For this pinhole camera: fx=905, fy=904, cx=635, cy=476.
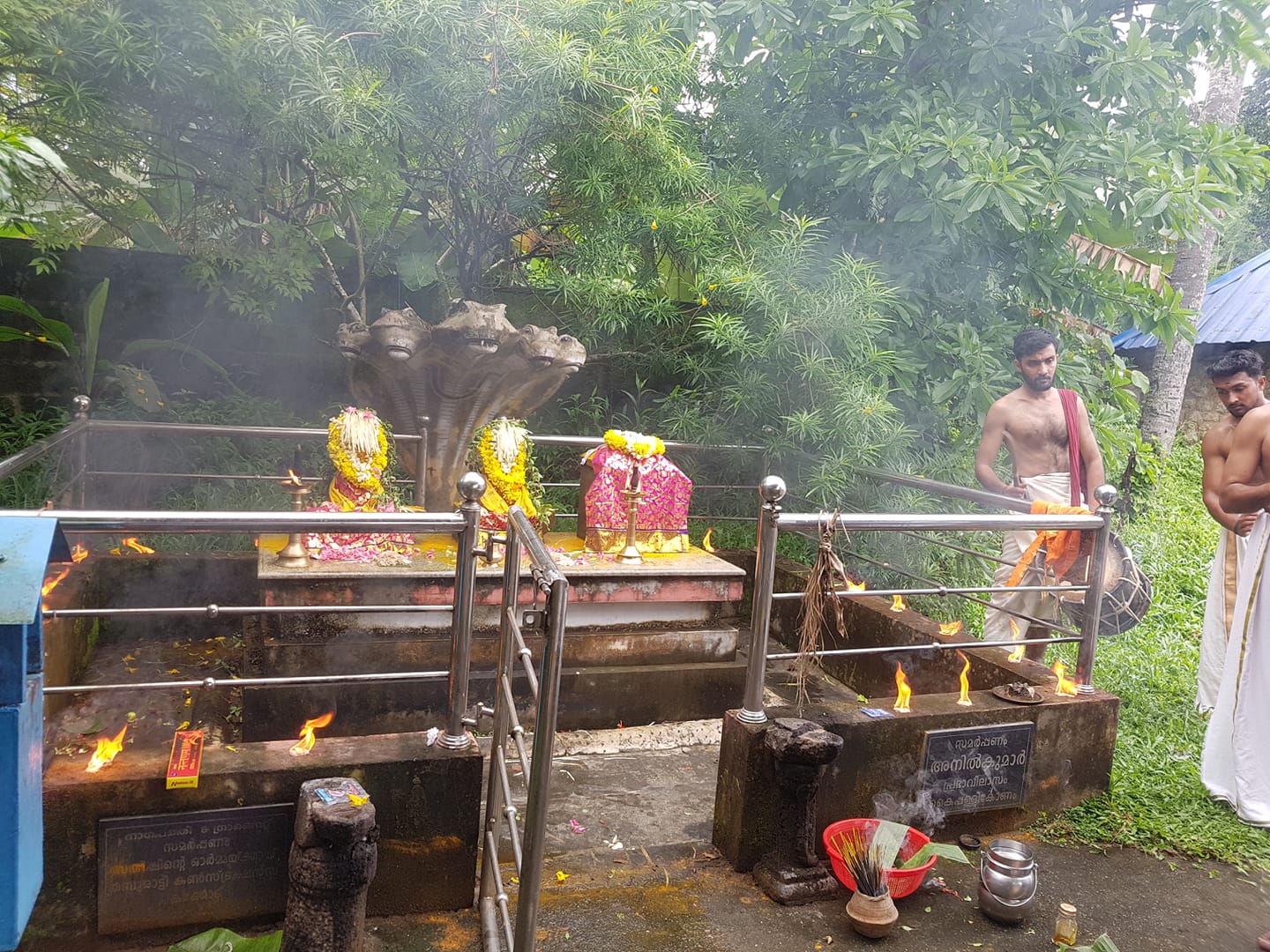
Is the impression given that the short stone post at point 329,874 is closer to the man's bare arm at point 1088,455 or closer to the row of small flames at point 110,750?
the row of small flames at point 110,750

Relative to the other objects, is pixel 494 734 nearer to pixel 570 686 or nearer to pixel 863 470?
pixel 570 686

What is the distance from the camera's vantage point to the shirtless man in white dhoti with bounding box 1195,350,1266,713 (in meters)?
4.39

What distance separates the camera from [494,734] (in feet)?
9.26

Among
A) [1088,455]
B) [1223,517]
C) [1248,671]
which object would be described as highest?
[1088,455]

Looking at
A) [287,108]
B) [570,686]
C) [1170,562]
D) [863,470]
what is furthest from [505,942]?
[1170,562]

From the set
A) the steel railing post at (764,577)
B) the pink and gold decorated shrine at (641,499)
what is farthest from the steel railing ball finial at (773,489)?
the pink and gold decorated shrine at (641,499)

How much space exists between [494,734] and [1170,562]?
8.03 meters

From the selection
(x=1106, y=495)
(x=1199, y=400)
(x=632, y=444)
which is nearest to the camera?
(x=1106, y=495)

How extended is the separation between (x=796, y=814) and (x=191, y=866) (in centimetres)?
189

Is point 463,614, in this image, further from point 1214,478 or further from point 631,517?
point 1214,478

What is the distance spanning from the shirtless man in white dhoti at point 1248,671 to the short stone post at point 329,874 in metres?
3.71

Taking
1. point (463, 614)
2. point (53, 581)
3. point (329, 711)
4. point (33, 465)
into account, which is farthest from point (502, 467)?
point (33, 465)

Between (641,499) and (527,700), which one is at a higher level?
(641,499)

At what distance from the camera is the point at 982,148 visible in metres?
5.60
